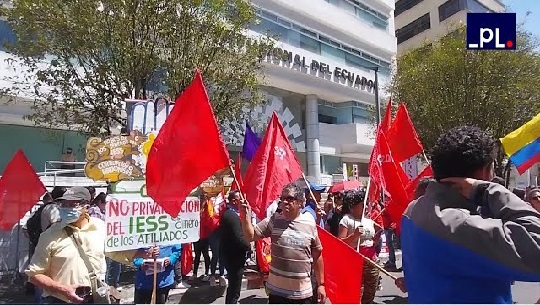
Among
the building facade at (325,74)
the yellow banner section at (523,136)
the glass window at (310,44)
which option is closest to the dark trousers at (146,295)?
the yellow banner section at (523,136)

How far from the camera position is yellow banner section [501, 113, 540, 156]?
7.32m

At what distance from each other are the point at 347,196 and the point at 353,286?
132 centimetres

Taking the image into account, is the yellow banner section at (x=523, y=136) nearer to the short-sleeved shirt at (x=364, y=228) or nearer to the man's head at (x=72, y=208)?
the short-sleeved shirt at (x=364, y=228)

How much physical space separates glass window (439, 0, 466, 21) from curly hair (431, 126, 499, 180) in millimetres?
38367

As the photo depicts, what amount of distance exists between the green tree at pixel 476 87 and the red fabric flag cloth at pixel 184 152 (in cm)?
1497

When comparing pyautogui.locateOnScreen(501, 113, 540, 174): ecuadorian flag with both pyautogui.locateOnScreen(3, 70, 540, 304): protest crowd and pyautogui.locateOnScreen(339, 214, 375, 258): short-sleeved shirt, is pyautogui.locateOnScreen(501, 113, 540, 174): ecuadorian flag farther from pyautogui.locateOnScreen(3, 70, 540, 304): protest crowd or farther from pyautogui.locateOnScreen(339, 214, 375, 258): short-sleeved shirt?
pyautogui.locateOnScreen(339, 214, 375, 258): short-sleeved shirt

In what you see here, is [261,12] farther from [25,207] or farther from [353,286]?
[353,286]

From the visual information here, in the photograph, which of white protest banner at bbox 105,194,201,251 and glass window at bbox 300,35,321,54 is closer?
white protest banner at bbox 105,194,201,251

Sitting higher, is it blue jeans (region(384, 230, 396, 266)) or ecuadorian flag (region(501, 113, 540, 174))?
ecuadorian flag (region(501, 113, 540, 174))

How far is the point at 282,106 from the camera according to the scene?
86.7 ft

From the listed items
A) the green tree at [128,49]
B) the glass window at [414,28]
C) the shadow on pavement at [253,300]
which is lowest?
the shadow on pavement at [253,300]

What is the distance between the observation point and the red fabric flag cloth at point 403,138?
23.4 ft

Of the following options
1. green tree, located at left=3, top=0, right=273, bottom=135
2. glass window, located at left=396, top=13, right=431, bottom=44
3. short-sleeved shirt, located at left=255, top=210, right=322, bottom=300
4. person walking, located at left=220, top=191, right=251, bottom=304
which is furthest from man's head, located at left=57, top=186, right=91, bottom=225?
glass window, located at left=396, top=13, right=431, bottom=44

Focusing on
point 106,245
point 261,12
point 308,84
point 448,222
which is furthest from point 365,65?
point 448,222
